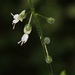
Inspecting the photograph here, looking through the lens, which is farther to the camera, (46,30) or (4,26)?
(4,26)

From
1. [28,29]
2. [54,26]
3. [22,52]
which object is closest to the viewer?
[28,29]

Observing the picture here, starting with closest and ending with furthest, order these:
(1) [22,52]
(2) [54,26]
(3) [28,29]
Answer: (3) [28,29] → (2) [54,26] → (1) [22,52]

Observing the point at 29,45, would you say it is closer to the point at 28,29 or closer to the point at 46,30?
the point at 46,30

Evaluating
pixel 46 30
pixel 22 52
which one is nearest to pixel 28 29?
pixel 46 30

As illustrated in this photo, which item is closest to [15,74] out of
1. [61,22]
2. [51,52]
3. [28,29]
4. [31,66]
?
[31,66]

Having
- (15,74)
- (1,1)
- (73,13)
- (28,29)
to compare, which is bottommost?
(15,74)

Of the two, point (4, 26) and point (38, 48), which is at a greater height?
point (4, 26)
